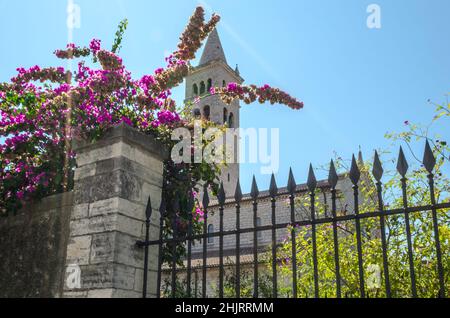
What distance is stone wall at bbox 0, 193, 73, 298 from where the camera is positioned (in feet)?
13.6

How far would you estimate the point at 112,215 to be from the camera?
3867mm

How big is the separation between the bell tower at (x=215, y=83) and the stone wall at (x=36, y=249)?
32073 mm

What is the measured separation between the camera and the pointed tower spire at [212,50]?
4000 cm

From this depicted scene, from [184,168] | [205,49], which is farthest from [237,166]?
[184,168]

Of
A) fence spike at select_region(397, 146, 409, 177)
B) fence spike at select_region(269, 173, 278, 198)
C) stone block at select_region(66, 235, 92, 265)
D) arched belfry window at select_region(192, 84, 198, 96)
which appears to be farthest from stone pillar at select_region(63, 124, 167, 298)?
arched belfry window at select_region(192, 84, 198, 96)

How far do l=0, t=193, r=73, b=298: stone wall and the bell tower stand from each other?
105ft

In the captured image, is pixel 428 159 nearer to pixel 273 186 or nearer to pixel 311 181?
pixel 311 181

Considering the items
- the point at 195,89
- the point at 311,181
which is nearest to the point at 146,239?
the point at 311,181

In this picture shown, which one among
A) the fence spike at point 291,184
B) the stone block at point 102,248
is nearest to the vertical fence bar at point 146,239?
the stone block at point 102,248

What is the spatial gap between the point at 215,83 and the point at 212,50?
171 inches

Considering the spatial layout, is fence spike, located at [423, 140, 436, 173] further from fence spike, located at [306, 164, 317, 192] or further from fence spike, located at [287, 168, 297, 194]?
fence spike, located at [287, 168, 297, 194]

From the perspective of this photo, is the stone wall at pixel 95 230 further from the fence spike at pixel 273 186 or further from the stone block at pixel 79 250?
the fence spike at pixel 273 186

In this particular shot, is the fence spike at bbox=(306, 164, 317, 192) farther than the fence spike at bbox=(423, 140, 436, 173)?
Yes

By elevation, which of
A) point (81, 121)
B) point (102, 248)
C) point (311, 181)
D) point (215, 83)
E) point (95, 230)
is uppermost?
point (215, 83)
